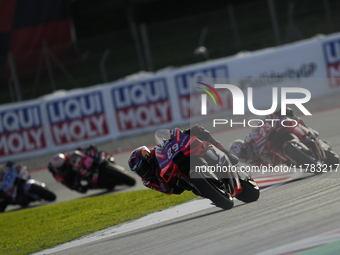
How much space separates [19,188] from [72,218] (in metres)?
2.75

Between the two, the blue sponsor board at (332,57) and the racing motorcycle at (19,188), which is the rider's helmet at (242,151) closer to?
the racing motorcycle at (19,188)

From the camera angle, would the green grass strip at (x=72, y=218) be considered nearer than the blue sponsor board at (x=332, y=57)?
Yes

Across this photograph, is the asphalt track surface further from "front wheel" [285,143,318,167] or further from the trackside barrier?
the trackside barrier

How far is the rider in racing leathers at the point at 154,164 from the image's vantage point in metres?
4.95

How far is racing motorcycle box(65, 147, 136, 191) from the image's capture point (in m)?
8.32

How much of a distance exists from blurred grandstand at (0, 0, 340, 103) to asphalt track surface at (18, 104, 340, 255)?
30.6ft

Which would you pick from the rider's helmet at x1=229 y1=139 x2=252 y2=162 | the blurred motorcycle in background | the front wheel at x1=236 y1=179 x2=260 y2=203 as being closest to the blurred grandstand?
the blurred motorcycle in background

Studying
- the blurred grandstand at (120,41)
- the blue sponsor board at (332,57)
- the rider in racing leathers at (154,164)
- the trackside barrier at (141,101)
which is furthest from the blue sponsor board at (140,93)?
the rider in racing leathers at (154,164)

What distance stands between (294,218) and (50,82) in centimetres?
1202

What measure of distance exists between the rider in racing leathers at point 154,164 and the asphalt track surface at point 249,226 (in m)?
0.38

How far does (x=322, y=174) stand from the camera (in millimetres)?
5680

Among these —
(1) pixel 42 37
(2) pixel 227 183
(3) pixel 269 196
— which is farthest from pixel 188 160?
(1) pixel 42 37

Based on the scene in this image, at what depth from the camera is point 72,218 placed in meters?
6.65

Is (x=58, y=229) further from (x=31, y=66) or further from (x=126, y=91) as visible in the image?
(x=31, y=66)
